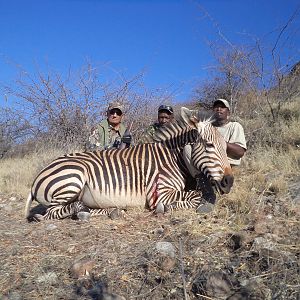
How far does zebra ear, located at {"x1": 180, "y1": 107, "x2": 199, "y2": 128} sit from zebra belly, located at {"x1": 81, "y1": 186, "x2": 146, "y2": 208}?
3.19ft

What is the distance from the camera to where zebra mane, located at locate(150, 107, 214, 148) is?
3982 mm

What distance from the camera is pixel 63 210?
3.85 meters

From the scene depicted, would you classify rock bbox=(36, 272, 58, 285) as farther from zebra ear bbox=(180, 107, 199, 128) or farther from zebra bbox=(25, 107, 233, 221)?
zebra ear bbox=(180, 107, 199, 128)

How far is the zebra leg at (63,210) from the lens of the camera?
3.81 m

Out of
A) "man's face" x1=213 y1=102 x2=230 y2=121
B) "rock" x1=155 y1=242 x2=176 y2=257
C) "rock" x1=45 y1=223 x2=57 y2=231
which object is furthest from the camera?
"man's face" x1=213 y1=102 x2=230 y2=121

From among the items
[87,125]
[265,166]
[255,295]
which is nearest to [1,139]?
[87,125]

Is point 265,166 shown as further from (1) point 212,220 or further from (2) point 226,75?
(2) point 226,75

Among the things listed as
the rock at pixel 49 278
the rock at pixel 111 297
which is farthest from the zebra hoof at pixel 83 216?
the rock at pixel 111 297

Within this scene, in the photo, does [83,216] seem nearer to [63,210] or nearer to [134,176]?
[63,210]

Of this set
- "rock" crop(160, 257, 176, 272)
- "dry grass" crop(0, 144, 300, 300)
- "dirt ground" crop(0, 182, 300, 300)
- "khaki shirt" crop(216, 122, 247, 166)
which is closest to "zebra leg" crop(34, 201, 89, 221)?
"dry grass" crop(0, 144, 300, 300)

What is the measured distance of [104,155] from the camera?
430 cm

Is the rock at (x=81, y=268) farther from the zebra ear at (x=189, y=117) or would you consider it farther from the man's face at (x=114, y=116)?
the man's face at (x=114, y=116)

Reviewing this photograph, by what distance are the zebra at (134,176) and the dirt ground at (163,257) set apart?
0.36 meters

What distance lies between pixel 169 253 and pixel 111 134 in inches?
141
